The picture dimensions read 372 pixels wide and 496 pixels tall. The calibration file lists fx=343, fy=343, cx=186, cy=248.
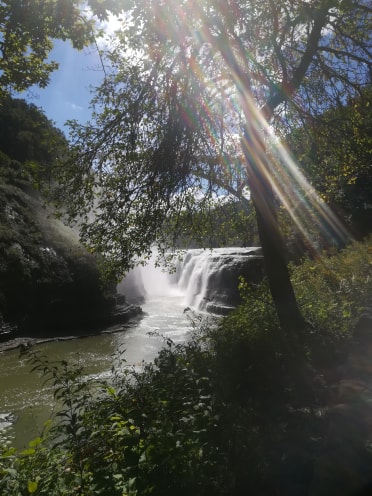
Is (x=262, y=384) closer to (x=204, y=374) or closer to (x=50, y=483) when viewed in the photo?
(x=204, y=374)

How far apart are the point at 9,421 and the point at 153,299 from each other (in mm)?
19099

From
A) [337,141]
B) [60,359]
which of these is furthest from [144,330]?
[337,141]

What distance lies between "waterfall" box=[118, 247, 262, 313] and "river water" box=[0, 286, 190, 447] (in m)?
2.72

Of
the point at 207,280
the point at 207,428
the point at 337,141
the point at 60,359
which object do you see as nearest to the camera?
the point at 207,428

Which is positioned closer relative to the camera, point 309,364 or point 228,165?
point 309,364

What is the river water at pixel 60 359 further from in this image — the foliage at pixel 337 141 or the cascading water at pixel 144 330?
the foliage at pixel 337 141

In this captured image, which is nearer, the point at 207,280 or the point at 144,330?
the point at 144,330

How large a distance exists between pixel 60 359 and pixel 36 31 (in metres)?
10.5

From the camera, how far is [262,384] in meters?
5.42

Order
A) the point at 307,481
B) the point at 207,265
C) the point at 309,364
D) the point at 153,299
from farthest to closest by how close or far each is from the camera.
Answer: the point at 153,299, the point at 207,265, the point at 309,364, the point at 307,481

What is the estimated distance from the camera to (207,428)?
359cm

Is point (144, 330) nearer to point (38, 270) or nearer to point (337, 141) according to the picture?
point (38, 270)

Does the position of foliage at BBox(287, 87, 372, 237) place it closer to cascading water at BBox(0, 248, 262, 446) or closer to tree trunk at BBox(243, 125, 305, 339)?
tree trunk at BBox(243, 125, 305, 339)

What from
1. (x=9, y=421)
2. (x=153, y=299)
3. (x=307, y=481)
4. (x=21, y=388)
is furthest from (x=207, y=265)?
(x=307, y=481)
